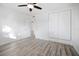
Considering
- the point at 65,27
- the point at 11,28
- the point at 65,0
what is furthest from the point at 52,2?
the point at 11,28

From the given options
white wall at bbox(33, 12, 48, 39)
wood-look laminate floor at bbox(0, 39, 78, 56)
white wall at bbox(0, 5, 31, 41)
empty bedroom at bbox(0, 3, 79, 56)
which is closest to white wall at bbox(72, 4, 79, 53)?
empty bedroom at bbox(0, 3, 79, 56)

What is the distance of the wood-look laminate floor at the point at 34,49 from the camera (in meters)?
1.71

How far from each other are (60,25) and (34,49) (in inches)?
27.7

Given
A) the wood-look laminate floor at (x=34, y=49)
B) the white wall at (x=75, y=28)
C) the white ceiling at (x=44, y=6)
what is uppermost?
the white ceiling at (x=44, y=6)

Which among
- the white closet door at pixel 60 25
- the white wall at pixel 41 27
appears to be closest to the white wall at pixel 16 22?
the white wall at pixel 41 27

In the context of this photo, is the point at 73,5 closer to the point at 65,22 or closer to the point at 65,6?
the point at 65,6

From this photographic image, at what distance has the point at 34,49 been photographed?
1.73 m

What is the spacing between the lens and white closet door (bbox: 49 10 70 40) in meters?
1.70

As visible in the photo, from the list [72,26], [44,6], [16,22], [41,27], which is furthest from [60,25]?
[16,22]

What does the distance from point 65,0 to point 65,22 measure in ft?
1.43

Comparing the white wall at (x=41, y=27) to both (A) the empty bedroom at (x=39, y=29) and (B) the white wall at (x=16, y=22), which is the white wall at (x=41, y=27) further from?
(B) the white wall at (x=16, y=22)

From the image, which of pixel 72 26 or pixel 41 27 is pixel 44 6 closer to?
pixel 41 27

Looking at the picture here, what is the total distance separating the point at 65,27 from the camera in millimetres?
1715

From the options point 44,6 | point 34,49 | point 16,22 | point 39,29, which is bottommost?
point 34,49
